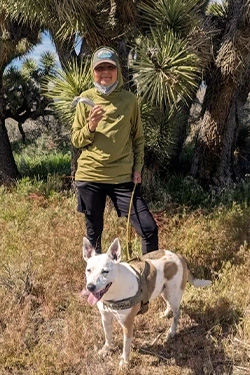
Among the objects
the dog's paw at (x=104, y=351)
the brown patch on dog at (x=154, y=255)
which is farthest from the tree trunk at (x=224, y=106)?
the dog's paw at (x=104, y=351)

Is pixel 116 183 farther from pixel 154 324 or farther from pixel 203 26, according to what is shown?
pixel 203 26

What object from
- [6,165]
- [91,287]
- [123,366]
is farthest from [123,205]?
[6,165]

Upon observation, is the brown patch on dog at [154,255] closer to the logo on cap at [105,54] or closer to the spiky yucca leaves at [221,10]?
the logo on cap at [105,54]

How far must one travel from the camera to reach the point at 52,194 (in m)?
6.33

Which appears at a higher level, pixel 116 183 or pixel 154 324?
pixel 116 183

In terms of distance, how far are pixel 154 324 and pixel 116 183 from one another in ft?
3.78

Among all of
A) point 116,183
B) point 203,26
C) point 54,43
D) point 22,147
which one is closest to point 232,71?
point 203,26

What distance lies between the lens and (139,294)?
290 cm

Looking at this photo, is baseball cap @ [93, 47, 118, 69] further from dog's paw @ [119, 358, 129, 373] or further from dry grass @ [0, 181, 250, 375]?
dog's paw @ [119, 358, 129, 373]

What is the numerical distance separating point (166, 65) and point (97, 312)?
9.08 feet

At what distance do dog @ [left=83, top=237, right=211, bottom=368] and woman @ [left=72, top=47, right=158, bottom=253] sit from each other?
1.17 feet

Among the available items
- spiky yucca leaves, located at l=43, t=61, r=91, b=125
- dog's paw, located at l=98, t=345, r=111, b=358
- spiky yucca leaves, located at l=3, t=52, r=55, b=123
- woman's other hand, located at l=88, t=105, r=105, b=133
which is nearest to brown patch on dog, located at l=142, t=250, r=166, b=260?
dog's paw, located at l=98, t=345, r=111, b=358

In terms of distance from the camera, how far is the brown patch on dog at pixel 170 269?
3.16m

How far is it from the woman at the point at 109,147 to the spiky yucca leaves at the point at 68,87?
1.48m
